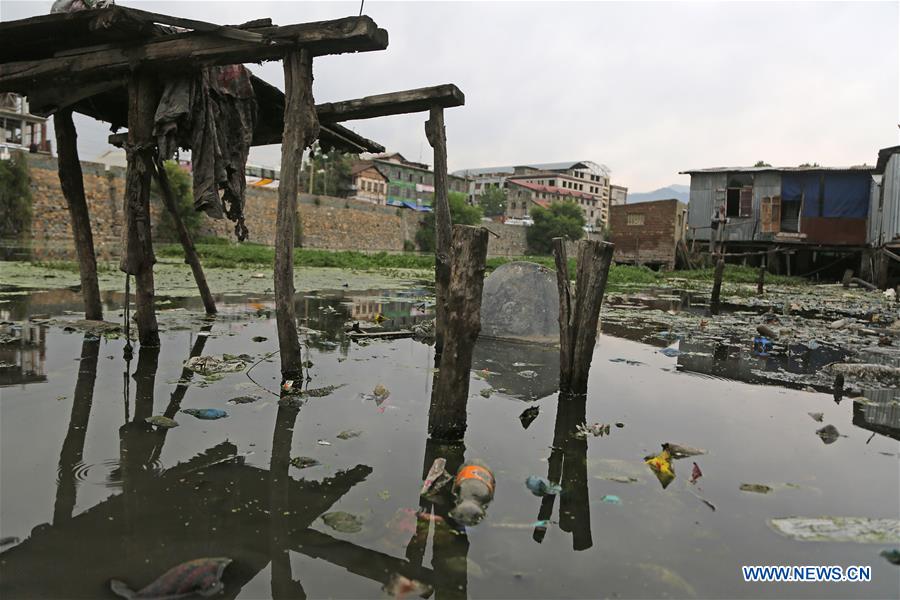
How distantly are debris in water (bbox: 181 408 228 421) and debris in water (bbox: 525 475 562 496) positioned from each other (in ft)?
6.25

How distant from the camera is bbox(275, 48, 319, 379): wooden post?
420cm

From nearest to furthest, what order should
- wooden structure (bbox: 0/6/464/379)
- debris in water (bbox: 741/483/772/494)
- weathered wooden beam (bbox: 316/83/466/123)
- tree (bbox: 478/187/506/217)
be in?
debris in water (bbox: 741/483/772/494), wooden structure (bbox: 0/6/464/379), weathered wooden beam (bbox: 316/83/466/123), tree (bbox: 478/187/506/217)

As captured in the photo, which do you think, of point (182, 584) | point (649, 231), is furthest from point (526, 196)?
point (182, 584)

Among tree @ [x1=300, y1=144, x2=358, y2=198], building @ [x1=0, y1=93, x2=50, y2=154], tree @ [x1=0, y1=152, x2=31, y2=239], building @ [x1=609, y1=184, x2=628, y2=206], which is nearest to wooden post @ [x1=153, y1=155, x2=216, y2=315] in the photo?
tree @ [x1=0, y1=152, x2=31, y2=239]

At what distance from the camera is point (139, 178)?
484 centimetres

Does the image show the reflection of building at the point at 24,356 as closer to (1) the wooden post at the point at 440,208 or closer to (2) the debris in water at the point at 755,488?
(1) the wooden post at the point at 440,208

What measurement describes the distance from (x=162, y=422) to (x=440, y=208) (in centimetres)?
325

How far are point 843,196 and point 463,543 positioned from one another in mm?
24706

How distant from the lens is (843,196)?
21.8 metres

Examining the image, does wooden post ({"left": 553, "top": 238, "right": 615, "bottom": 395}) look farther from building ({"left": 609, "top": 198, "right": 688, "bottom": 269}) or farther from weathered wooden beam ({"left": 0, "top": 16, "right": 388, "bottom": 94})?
building ({"left": 609, "top": 198, "right": 688, "bottom": 269})

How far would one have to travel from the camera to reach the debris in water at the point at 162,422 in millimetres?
3354

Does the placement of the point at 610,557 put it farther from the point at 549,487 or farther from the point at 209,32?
the point at 209,32

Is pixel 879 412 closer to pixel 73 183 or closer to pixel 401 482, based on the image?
pixel 401 482

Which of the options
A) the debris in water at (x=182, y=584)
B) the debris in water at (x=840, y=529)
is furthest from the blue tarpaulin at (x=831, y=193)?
the debris in water at (x=182, y=584)
